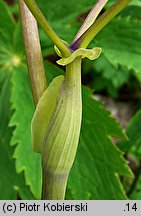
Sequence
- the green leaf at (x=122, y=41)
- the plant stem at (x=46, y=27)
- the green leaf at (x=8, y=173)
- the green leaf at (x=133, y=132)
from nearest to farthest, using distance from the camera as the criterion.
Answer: the plant stem at (x=46, y=27)
the green leaf at (x=122, y=41)
the green leaf at (x=8, y=173)
the green leaf at (x=133, y=132)

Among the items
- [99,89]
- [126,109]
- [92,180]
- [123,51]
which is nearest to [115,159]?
[92,180]

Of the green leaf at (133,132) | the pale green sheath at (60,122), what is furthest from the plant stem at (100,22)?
the green leaf at (133,132)

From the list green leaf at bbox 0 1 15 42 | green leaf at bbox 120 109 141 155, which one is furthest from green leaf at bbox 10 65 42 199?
green leaf at bbox 120 109 141 155

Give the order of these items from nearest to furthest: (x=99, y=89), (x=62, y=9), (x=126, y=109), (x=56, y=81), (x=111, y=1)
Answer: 1. (x=56, y=81)
2. (x=111, y=1)
3. (x=62, y=9)
4. (x=99, y=89)
5. (x=126, y=109)

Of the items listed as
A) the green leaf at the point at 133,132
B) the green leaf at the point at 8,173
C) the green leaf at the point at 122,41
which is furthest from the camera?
the green leaf at the point at 133,132

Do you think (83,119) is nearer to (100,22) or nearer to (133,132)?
(133,132)

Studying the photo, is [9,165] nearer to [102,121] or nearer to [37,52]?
[102,121]

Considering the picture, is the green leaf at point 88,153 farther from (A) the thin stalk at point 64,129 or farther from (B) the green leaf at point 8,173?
(A) the thin stalk at point 64,129

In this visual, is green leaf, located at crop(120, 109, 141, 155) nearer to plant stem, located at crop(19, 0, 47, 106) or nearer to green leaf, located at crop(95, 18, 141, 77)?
green leaf, located at crop(95, 18, 141, 77)
